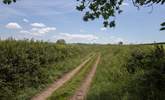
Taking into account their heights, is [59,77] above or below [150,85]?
below

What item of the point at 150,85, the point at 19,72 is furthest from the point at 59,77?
the point at 150,85

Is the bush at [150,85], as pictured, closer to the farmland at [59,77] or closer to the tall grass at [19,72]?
the farmland at [59,77]

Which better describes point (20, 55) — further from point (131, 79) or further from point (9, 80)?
point (131, 79)

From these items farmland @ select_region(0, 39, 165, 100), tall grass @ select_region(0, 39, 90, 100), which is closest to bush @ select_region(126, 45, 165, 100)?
farmland @ select_region(0, 39, 165, 100)

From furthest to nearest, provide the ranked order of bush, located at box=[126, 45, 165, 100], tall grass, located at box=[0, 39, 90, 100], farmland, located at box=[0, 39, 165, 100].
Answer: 1. tall grass, located at box=[0, 39, 90, 100]
2. farmland, located at box=[0, 39, 165, 100]
3. bush, located at box=[126, 45, 165, 100]

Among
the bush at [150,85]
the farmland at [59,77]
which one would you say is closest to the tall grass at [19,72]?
the farmland at [59,77]

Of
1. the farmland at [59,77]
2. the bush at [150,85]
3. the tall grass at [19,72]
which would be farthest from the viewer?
the tall grass at [19,72]

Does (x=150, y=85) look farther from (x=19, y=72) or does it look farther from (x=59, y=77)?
(x=59, y=77)

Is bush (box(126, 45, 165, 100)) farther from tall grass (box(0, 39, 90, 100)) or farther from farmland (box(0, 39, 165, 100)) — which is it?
tall grass (box(0, 39, 90, 100))

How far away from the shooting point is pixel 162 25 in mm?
8914

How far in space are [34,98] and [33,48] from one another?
24.7 ft

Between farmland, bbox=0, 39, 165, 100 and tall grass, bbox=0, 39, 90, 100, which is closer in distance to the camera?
farmland, bbox=0, 39, 165, 100

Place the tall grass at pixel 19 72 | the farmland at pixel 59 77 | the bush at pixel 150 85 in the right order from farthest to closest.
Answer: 1. the tall grass at pixel 19 72
2. the farmland at pixel 59 77
3. the bush at pixel 150 85

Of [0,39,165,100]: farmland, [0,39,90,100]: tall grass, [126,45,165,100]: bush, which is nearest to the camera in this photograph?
[126,45,165,100]: bush
